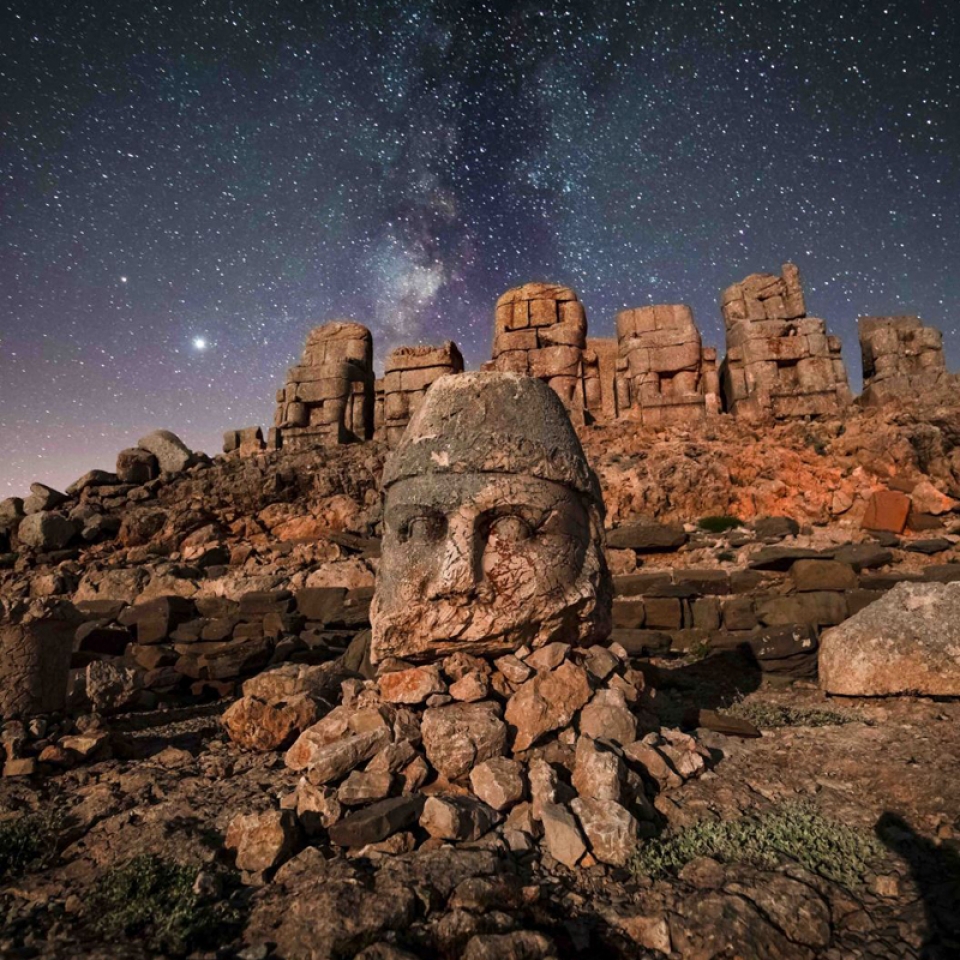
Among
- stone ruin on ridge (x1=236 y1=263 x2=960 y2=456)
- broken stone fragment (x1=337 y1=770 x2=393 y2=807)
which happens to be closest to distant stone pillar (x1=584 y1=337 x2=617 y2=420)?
stone ruin on ridge (x1=236 y1=263 x2=960 y2=456)

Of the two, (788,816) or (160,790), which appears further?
(160,790)

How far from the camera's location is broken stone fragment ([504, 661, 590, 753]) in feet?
10.2

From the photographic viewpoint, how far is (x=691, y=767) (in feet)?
10.3

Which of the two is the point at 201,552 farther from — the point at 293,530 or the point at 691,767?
the point at 691,767

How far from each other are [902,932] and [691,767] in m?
1.26

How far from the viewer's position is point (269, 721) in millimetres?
3936

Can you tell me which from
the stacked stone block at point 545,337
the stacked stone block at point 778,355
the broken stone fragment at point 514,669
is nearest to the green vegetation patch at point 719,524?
the stacked stone block at point 778,355

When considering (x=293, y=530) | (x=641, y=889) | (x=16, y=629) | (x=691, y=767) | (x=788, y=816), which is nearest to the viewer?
(x=641, y=889)

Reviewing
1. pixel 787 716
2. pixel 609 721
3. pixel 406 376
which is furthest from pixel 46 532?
pixel 787 716

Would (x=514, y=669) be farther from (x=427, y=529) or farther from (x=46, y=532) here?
(x=46, y=532)

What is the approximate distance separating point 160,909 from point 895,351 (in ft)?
55.9

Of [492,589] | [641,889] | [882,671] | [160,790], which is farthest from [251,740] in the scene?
[882,671]

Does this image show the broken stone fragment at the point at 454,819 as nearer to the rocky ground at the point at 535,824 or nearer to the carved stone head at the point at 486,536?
the rocky ground at the point at 535,824

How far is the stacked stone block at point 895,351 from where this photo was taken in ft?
43.5
